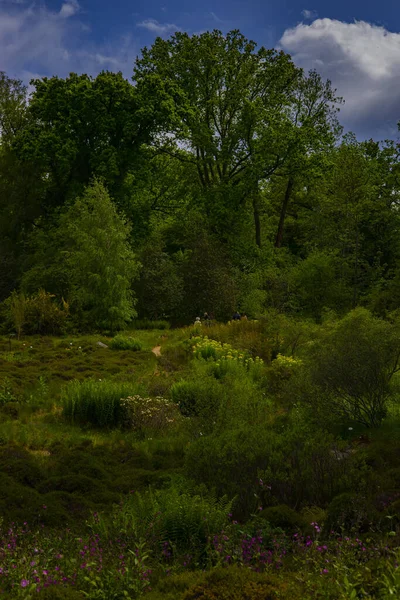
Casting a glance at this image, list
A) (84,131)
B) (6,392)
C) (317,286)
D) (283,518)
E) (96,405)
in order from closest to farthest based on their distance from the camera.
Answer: (283,518) → (96,405) → (6,392) → (317,286) → (84,131)

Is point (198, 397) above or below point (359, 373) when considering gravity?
below

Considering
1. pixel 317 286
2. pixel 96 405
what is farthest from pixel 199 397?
pixel 317 286

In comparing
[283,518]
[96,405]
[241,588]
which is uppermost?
[241,588]

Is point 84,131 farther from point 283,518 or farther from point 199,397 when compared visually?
point 283,518

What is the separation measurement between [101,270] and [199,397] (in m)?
12.7

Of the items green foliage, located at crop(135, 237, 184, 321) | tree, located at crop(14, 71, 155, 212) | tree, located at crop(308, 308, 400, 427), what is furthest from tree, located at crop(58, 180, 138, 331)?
tree, located at crop(308, 308, 400, 427)

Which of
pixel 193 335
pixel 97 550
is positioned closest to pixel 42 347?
pixel 193 335

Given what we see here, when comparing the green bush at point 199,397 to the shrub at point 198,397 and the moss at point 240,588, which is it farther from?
the moss at point 240,588

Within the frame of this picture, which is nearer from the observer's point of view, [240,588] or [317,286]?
[240,588]

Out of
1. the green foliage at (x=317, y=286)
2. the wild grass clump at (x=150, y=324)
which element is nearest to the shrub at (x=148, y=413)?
the wild grass clump at (x=150, y=324)

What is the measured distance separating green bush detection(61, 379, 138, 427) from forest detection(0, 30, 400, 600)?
4 centimetres

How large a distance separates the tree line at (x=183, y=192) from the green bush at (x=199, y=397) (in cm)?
1087

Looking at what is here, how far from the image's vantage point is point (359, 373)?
28.9ft

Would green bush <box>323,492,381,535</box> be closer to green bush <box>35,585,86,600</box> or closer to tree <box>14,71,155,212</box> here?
green bush <box>35,585,86,600</box>
